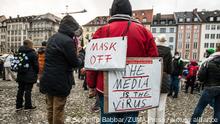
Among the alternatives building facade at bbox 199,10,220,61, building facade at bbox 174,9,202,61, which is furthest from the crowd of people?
building facade at bbox 174,9,202,61

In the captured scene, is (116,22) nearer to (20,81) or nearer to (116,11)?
(116,11)

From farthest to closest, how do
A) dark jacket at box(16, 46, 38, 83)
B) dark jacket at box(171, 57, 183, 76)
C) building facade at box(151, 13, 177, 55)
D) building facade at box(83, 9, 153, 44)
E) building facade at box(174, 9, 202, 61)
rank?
building facade at box(83, 9, 153, 44), building facade at box(151, 13, 177, 55), building facade at box(174, 9, 202, 61), dark jacket at box(171, 57, 183, 76), dark jacket at box(16, 46, 38, 83)

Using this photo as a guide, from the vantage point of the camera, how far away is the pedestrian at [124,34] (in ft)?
9.33

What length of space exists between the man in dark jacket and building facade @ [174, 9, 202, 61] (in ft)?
243

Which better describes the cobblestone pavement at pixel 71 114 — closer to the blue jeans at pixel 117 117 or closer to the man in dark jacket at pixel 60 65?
the man in dark jacket at pixel 60 65

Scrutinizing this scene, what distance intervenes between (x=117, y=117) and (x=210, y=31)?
7537cm

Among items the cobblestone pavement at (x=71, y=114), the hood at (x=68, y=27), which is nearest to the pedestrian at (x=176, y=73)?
the cobblestone pavement at (x=71, y=114)

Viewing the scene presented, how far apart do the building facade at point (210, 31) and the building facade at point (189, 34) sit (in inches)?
48.0

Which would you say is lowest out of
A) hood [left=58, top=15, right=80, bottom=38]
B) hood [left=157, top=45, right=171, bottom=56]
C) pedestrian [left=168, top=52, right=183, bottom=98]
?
pedestrian [left=168, top=52, right=183, bottom=98]

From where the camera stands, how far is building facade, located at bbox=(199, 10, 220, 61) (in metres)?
71.4

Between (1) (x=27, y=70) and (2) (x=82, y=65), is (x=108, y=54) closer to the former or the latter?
(2) (x=82, y=65)

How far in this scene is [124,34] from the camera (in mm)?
2814

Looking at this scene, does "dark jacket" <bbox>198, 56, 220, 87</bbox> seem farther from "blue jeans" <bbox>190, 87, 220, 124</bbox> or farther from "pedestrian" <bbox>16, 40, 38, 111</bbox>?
"pedestrian" <bbox>16, 40, 38, 111</bbox>

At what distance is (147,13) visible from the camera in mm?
80188
